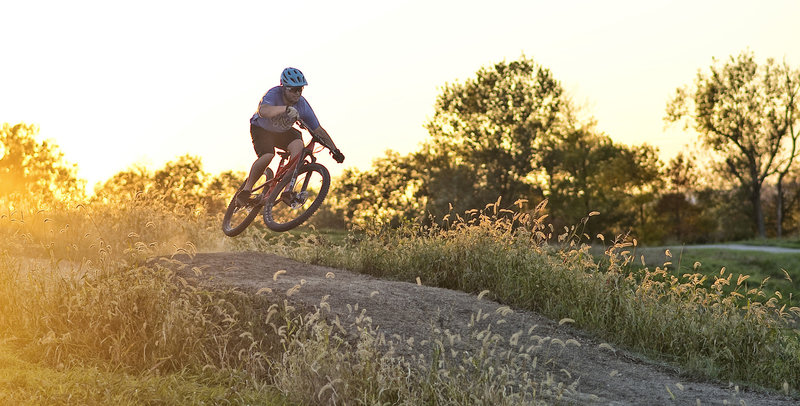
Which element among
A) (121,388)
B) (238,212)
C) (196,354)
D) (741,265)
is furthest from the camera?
(741,265)

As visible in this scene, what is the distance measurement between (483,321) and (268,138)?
4.24 meters

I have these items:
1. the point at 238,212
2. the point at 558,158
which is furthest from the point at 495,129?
the point at 238,212

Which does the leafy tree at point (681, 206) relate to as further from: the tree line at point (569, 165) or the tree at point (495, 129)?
the tree at point (495, 129)

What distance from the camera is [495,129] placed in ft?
144

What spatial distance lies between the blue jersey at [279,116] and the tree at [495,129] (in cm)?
3083

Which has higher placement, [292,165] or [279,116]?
[279,116]

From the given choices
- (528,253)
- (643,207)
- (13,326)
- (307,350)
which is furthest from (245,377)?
(643,207)

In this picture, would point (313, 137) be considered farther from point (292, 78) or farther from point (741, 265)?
point (741, 265)

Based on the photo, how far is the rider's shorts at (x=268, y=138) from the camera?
10591mm

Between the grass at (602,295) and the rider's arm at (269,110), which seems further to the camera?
the rider's arm at (269,110)

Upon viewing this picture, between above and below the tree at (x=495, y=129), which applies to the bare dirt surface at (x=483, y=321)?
below

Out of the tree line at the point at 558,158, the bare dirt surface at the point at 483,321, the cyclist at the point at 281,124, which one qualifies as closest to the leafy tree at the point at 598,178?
the tree line at the point at 558,158

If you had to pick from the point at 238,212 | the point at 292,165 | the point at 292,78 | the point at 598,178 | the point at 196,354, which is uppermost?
the point at 598,178

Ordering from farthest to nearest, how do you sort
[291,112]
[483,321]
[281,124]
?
[281,124] → [291,112] → [483,321]
